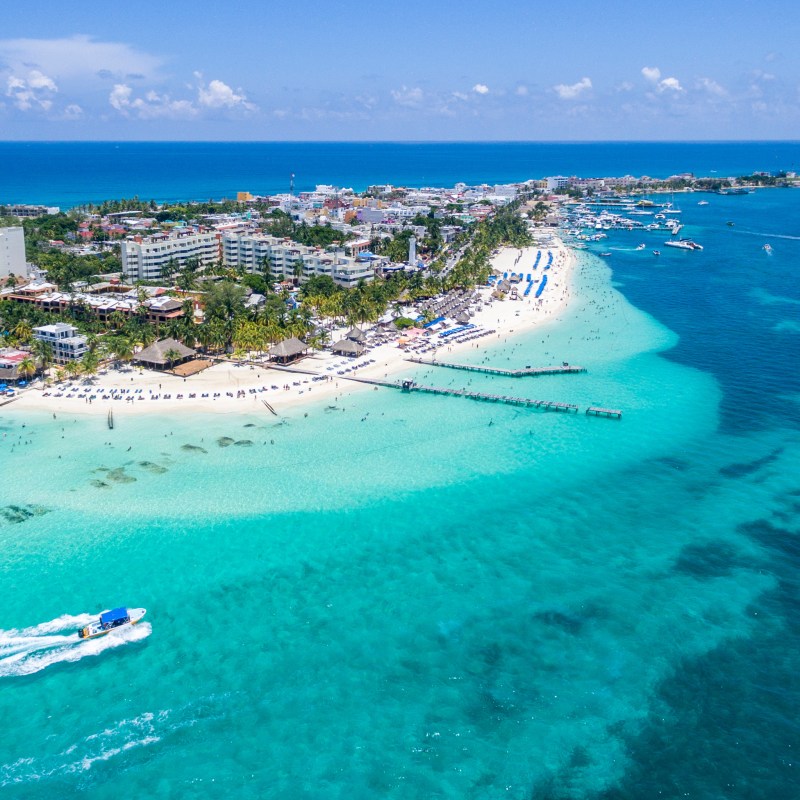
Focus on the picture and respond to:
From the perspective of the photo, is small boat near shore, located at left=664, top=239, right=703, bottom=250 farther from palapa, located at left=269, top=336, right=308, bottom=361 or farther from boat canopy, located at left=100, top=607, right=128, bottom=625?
boat canopy, located at left=100, top=607, right=128, bottom=625

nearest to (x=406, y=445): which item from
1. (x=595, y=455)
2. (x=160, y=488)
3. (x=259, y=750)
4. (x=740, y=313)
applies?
(x=595, y=455)

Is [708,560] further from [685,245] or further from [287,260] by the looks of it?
[685,245]

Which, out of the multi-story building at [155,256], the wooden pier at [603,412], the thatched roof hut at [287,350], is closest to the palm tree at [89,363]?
the thatched roof hut at [287,350]

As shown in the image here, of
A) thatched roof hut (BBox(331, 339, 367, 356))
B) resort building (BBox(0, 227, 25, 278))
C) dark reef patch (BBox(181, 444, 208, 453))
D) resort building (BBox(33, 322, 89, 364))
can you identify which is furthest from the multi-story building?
dark reef patch (BBox(181, 444, 208, 453))

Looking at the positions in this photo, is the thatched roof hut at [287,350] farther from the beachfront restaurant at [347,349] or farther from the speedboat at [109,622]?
the speedboat at [109,622]

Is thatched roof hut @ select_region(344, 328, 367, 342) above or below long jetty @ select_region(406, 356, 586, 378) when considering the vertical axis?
above

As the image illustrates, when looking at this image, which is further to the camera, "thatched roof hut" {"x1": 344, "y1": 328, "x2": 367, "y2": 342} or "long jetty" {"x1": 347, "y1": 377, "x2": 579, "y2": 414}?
"thatched roof hut" {"x1": 344, "y1": 328, "x2": 367, "y2": 342}
